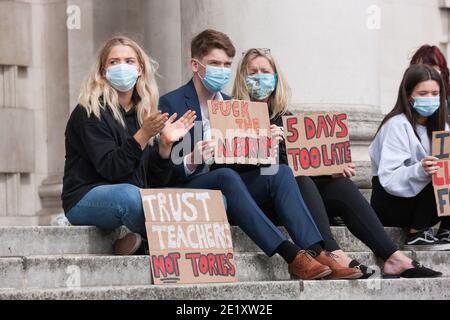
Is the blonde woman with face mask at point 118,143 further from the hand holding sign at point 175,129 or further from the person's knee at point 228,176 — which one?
the person's knee at point 228,176

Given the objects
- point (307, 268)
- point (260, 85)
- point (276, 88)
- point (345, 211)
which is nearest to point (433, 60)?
point (276, 88)

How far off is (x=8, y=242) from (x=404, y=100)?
10.3ft

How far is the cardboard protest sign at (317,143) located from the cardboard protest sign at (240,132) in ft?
1.09

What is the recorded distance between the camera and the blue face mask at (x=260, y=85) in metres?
9.05

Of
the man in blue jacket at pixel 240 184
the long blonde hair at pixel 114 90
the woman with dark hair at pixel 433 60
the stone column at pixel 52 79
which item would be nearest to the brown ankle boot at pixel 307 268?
the man in blue jacket at pixel 240 184

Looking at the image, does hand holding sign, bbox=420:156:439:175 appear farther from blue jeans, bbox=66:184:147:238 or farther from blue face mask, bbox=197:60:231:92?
blue jeans, bbox=66:184:147:238

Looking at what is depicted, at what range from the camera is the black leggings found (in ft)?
28.2

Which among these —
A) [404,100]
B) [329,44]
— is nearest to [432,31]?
[329,44]

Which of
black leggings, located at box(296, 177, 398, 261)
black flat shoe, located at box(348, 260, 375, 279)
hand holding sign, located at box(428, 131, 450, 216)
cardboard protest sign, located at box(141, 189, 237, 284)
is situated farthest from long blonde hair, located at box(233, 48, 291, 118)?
black flat shoe, located at box(348, 260, 375, 279)

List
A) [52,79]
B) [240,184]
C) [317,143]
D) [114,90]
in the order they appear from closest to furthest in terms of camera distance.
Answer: [240,184]
[114,90]
[317,143]
[52,79]

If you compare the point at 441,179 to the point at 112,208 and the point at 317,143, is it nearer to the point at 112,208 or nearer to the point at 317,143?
the point at 317,143

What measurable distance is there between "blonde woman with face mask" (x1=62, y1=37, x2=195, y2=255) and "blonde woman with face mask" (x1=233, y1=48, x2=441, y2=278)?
846mm

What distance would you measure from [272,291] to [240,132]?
1.25m

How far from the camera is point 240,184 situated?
8.27m
